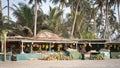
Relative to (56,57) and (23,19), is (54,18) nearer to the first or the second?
(23,19)

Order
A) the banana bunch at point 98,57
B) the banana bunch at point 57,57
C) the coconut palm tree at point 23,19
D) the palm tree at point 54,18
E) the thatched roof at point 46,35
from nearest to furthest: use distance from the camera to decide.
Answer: the banana bunch at point 57,57
the banana bunch at point 98,57
the thatched roof at point 46,35
the coconut palm tree at point 23,19
the palm tree at point 54,18

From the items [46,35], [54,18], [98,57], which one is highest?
[54,18]

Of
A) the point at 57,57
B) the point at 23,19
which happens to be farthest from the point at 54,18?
the point at 57,57

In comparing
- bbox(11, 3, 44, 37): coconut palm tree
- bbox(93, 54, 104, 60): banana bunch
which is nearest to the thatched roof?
bbox(11, 3, 44, 37): coconut palm tree

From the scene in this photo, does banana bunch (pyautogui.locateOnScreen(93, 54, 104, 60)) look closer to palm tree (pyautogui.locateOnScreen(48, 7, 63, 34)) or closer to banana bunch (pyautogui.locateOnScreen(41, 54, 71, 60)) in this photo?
banana bunch (pyautogui.locateOnScreen(41, 54, 71, 60))

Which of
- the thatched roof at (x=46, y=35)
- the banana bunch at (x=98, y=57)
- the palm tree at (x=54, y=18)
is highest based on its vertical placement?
the palm tree at (x=54, y=18)

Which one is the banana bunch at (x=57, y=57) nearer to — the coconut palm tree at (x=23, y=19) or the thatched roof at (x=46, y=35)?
the thatched roof at (x=46, y=35)

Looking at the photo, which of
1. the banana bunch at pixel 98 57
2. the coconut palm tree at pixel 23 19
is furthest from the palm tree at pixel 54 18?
the banana bunch at pixel 98 57

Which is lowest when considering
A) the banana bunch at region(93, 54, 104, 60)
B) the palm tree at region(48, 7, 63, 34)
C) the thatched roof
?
the banana bunch at region(93, 54, 104, 60)

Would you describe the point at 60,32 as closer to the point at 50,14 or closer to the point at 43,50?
the point at 50,14

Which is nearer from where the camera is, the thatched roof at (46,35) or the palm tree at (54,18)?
the thatched roof at (46,35)

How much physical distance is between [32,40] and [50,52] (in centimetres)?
259

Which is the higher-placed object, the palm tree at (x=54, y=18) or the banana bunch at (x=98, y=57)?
the palm tree at (x=54, y=18)

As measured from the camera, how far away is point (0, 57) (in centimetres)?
3266
